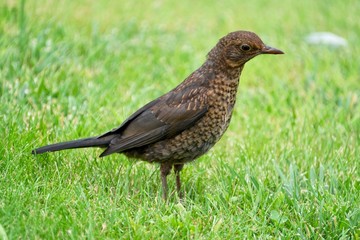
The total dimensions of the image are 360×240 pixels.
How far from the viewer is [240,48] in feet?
16.0

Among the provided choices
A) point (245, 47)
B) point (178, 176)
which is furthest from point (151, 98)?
point (245, 47)

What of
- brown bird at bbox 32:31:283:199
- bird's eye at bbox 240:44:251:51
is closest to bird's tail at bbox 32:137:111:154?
brown bird at bbox 32:31:283:199

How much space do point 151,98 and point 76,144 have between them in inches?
83.9

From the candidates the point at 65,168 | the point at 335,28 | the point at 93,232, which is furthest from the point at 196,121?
the point at 335,28

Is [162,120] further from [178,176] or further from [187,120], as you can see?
[178,176]

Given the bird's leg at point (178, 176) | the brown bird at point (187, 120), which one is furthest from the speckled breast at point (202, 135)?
the bird's leg at point (178, 176)

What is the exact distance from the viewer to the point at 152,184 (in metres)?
5.00

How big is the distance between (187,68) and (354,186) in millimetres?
3316

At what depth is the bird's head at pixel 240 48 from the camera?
486 cm

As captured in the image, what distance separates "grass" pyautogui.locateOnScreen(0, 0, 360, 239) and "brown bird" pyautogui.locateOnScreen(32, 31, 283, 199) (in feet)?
0.74

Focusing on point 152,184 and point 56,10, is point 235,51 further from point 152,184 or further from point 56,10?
point 56,10

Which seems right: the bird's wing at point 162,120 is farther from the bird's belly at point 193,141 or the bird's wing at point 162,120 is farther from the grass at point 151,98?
the grass at point 151,98

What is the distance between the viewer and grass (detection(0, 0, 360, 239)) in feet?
13.6

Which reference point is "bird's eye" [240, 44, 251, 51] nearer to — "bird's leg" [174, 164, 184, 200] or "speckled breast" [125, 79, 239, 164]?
"speckled breast" [125, 79, 239, 164]
